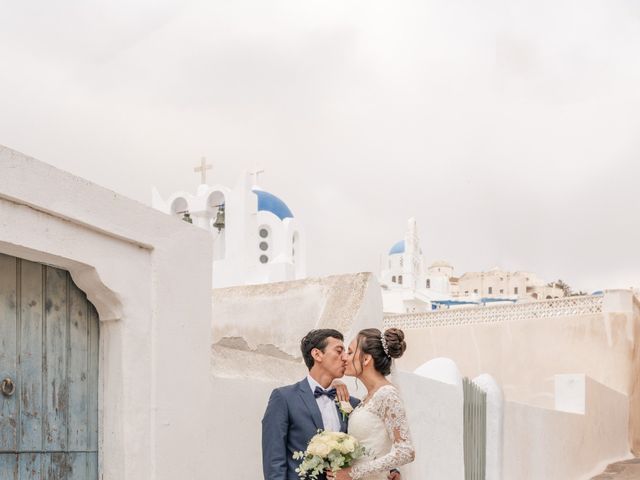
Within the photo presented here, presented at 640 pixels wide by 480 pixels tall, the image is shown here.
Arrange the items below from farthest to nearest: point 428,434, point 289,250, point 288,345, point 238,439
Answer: point 289,250
point 428,434
point 288,345
point 238,439

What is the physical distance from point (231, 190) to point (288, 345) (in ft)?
56.8

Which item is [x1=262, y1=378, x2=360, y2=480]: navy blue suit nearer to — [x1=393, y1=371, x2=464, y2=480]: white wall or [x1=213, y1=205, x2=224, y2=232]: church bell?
[x1=393, y1=371, x2=464, y2=480]: white wall

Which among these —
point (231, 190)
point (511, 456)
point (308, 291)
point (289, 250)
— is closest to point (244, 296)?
point (308, 291)

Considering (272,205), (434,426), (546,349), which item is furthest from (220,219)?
(434,426)

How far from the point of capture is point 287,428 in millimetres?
4164

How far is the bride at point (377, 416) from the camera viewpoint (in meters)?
4.12

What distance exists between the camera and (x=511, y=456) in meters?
10.6

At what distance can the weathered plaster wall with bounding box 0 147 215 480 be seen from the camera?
12.3 feet

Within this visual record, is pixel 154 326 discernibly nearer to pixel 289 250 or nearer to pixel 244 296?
pixel 244 296

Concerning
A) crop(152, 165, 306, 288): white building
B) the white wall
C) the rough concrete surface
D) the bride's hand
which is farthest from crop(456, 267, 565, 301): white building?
the bride's hand

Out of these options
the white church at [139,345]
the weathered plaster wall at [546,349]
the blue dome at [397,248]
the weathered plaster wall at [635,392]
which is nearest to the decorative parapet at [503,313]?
the weathered plaster wall at [546,349]

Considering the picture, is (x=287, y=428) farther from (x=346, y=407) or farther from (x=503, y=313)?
(x=503, y=313)

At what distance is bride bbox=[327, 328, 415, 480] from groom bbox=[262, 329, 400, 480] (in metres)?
0.12

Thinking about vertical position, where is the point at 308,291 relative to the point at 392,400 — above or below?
above
